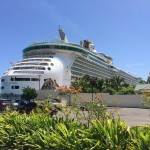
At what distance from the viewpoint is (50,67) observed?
300 ft

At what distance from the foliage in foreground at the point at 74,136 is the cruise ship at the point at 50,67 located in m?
77.3

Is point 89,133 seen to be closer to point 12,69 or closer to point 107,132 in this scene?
point 107,132

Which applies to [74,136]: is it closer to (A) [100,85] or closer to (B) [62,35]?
(A) [100,85]

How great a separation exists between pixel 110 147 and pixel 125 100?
51.6m

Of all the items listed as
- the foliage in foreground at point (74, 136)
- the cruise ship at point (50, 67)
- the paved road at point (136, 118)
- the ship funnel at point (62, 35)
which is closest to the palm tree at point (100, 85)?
the cruise ship at point (50, 67)

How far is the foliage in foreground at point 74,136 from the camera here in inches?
194

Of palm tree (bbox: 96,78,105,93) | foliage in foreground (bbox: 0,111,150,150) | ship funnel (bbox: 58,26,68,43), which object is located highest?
ship funnel (bbox: 58,26,68,43)

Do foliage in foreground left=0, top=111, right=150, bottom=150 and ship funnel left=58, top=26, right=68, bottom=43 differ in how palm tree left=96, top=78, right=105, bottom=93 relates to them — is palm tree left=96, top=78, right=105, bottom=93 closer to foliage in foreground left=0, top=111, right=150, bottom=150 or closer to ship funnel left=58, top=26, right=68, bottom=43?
ship funnel left=58, top=26, right=68, bottom=43

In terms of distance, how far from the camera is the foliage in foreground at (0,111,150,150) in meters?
4.92

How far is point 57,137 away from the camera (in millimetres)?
5629

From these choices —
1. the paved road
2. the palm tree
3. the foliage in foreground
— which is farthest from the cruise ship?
the foliage in foreground

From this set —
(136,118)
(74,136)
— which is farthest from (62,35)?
(74,136)

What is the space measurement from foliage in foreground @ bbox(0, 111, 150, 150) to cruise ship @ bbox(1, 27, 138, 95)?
77321 mm

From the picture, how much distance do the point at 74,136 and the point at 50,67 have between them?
8609 centimetres
